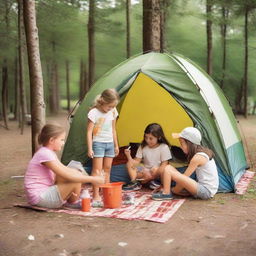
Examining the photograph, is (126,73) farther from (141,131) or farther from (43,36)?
(43,36)

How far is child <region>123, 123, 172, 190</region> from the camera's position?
19.2 feet

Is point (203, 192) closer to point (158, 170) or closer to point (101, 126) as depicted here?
point (158, 170)

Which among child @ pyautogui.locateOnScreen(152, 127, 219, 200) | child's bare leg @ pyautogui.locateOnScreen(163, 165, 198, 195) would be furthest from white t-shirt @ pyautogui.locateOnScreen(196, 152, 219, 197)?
child's bare leg @ pyautogui.locateOnScreen(163, 165, 198, 195)

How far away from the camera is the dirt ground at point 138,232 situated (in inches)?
141

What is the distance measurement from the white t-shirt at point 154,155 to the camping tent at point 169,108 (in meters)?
0.54

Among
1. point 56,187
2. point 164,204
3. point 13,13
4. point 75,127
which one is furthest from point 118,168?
point 13,13

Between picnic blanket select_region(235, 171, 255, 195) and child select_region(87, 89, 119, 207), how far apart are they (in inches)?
72.2

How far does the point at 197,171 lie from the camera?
17.5 ft

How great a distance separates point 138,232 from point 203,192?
1.49 metres

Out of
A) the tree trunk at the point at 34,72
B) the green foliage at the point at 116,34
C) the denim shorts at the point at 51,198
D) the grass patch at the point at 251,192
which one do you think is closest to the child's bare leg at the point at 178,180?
the grass patch at the point at 251,192

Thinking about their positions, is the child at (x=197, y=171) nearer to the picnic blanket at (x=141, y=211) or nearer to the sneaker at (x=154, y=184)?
the picnic blanket at (x=141, y=211)

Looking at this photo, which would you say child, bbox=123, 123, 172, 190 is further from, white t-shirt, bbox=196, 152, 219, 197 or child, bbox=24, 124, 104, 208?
child, bbox=24, 124, 104, 208

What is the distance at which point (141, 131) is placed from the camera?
7363 mm

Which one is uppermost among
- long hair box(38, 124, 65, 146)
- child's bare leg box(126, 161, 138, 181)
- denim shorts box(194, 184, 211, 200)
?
long hair box(38, 124, 65, 146)
